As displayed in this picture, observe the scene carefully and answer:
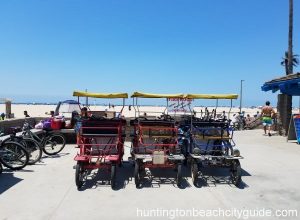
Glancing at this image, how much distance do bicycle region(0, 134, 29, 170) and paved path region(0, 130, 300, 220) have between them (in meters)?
0.23

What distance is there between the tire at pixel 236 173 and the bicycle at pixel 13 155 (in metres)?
5.35

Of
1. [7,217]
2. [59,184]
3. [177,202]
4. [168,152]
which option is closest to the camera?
[7,217]

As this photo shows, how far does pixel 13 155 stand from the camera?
9.37m

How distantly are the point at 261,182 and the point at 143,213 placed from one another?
3605 millimetres

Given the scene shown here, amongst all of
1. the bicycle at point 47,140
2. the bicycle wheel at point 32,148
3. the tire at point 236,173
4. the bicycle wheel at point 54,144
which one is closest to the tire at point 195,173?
the tire at point 236,173

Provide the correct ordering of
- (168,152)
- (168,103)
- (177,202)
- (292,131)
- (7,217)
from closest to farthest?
(7,217) → (177,202) → (168,152) → (168,103) → (292,131)

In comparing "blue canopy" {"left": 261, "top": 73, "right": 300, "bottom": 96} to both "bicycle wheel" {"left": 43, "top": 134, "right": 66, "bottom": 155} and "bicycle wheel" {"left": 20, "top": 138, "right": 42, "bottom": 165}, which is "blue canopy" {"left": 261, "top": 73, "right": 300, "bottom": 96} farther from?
"bicycle wheel" {"left": 20, "top": 138, "right": 42, "bottom": 165}

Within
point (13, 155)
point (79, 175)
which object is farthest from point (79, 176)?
point (13, 155)

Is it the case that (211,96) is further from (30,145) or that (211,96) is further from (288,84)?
(288,84)

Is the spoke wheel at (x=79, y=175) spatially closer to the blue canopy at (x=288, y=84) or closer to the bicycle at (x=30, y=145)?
the bicycle at (x=30, y=145)

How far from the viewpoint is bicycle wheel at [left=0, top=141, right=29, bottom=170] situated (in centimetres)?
930

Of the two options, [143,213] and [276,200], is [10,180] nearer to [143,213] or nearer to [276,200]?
[143,213]

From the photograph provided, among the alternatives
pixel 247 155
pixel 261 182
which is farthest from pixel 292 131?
pixel 261 182

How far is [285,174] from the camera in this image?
30.4 ft
